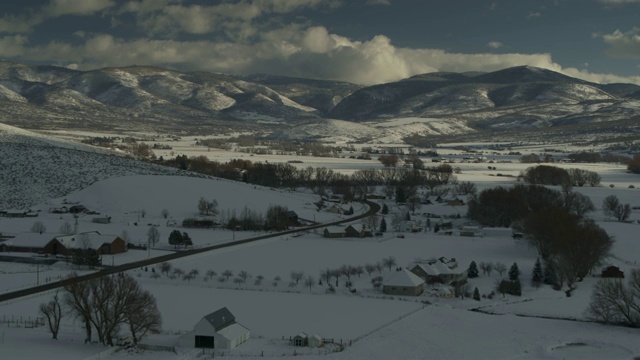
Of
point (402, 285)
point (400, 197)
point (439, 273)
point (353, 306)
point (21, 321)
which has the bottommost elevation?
point (21, 321)

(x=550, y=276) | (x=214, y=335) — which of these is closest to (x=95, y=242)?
(x=214, y=335)

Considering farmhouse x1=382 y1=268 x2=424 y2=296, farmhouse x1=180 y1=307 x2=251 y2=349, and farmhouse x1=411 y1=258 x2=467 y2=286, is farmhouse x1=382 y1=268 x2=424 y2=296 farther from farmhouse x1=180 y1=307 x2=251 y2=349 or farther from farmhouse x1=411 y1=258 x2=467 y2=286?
farmhouse x1=180 y1=307 x2=251 y2=349

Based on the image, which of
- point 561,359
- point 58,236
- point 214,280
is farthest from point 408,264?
point 58,236

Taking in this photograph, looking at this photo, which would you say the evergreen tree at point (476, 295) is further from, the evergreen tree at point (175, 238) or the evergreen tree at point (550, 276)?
the evergreen tree at point (175, 238)

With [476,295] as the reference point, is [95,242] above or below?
above

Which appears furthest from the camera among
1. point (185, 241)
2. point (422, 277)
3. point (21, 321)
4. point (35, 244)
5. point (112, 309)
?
point (185, 241)

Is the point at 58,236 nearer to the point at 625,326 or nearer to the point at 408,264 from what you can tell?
the point at 408,264

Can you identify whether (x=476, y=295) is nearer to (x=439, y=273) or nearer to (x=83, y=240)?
(x=439, y=273)
